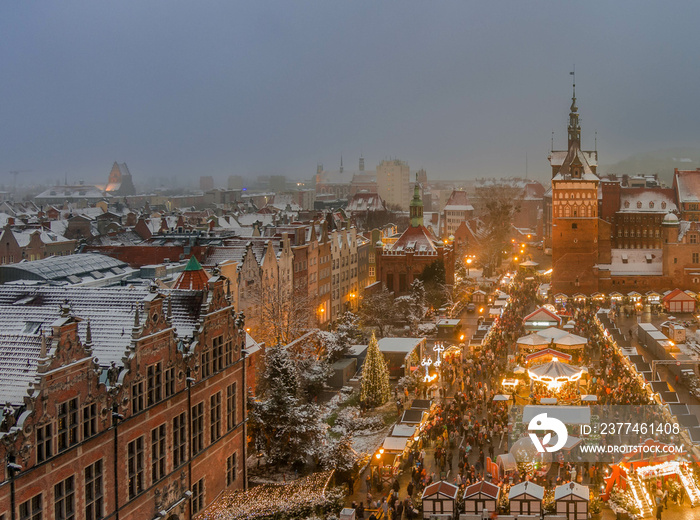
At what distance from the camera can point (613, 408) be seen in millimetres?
35438

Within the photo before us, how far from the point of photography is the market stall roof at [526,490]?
25312mm

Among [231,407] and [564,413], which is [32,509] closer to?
[231,407]

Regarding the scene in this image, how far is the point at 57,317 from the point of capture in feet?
73.1

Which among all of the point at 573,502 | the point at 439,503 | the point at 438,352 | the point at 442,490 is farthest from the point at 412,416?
the point at 438,352

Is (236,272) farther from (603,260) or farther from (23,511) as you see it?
(603,260)

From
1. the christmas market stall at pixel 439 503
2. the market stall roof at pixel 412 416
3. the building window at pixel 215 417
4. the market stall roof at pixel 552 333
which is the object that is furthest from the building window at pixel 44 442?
the market stall roof at pixel 552 333

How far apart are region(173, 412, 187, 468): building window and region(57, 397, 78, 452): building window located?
4713 millimetres

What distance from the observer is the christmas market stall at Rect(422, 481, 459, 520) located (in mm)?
25359

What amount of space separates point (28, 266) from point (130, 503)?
84.0 feet

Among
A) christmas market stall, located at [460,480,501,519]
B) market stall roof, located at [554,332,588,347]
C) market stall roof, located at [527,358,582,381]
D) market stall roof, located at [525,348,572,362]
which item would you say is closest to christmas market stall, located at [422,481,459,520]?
christmas market stall, located at [460,480,501,519]

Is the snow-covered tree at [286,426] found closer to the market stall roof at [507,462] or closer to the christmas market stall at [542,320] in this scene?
the market stall roof at [507,462]

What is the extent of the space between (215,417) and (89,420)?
6964 mm

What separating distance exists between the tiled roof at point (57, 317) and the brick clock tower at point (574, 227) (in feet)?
202

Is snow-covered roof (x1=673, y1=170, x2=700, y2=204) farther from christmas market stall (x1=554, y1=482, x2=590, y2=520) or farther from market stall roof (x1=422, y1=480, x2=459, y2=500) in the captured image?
market stall roof (x1=422, y1=480, x2=459, y2=500)
